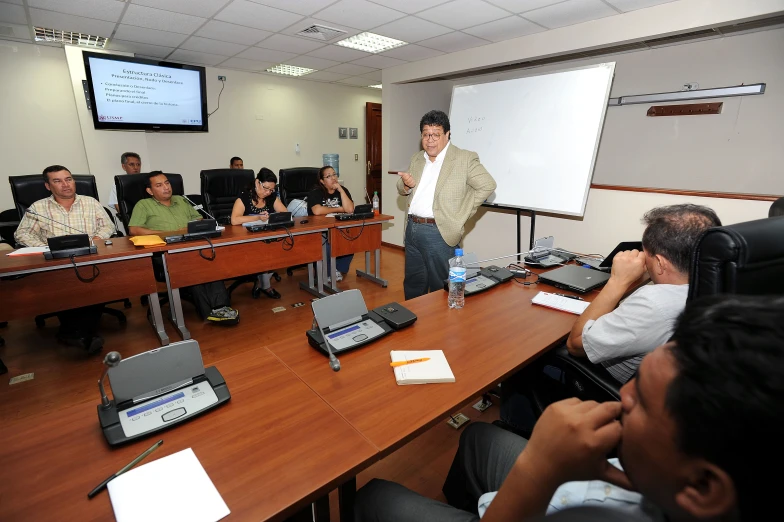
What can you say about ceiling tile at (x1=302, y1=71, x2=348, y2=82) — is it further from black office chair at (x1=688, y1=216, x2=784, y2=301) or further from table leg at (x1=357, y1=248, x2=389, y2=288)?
black office chair at (x1=688, y1=216, x2=784, y2=301)

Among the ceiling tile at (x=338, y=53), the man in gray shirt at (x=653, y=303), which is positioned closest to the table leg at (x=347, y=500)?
the man in gray shirt at (x=653, y=303)

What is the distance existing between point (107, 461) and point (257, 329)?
7.37 feet

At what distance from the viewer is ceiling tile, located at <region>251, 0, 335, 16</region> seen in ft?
9.35

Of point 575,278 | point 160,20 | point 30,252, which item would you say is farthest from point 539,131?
point 30,252

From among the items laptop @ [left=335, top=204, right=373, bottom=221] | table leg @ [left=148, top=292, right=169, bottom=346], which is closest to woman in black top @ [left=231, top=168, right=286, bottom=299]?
laptop @ [left=335, top=204, right=373, bottom=221]

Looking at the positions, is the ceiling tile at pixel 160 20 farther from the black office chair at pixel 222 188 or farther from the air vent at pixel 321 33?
the black office chair at pixel 222 188

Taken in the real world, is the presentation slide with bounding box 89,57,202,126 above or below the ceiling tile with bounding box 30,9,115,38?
below

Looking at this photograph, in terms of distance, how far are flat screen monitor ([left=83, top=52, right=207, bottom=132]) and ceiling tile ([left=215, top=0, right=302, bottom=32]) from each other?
1715 millimetres

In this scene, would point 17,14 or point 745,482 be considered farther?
point 17,14

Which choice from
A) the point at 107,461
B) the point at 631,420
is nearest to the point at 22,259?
the point at 107,461

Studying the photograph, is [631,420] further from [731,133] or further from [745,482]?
[731,133]

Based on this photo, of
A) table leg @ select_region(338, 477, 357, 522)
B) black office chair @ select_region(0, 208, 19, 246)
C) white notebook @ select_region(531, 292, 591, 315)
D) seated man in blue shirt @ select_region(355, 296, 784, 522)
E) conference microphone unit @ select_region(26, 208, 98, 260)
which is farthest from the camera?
black office chair @ select_region(0, 208, 19, 246)

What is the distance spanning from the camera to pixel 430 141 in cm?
236

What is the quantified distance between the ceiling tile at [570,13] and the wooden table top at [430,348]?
7.95ft
